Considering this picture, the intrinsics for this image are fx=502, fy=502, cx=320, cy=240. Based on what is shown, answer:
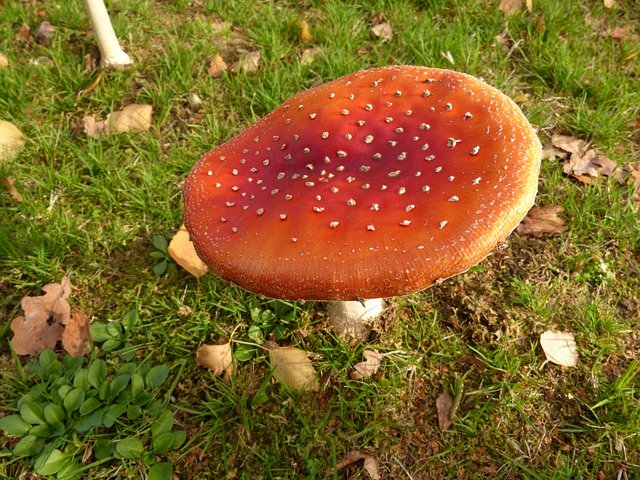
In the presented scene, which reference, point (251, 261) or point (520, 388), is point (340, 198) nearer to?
point (251, 261)

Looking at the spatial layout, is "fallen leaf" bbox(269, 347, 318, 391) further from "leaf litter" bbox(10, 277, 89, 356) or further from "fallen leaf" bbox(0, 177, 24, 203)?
"fallen leaf" bbox(0, 177, 24, 203)

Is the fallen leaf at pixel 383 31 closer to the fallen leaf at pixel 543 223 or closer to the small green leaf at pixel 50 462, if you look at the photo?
the fallen leaf at pixel 543 223

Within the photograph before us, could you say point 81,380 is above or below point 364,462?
above

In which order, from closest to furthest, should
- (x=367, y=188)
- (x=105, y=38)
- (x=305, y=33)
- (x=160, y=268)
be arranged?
(x=367, y=188) → (x=160, y=268) → (x=105, y=38) → (x=305, y=33)

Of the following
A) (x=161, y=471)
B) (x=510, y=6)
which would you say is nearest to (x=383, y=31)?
(x=510, y=6)

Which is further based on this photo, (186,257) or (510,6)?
(510,6)

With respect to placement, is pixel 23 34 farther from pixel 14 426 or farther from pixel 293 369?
pixel 293 369
